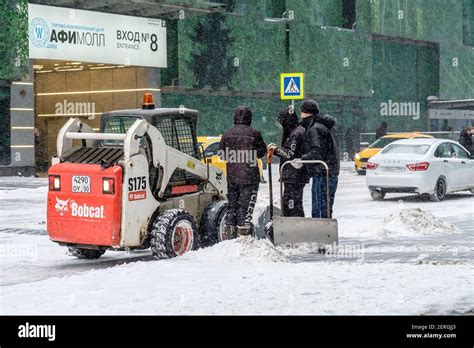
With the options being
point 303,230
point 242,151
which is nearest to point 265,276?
point 303,230

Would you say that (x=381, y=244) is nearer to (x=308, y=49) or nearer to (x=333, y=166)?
(x=333, y=166)

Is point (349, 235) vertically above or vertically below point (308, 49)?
below

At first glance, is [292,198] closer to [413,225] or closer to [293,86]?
[413,225]

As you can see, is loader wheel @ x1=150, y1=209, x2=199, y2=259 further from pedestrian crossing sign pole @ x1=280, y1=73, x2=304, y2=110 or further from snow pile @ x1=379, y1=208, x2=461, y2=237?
pedestrian crossing sign pole @ x1=280, y1=73, x2=304, y2=110

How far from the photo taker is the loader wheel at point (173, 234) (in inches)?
472

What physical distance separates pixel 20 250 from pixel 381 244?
509cm

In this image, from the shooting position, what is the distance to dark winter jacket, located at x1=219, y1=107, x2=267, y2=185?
41.1ft

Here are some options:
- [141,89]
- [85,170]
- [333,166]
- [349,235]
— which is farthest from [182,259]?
[141,89]

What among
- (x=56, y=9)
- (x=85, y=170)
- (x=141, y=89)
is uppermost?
(x=56, y=9)

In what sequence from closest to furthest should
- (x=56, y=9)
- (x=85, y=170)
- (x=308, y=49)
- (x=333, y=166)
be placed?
(x=85, y=170) < (x=333, y=166) < (x=56, y=9) < (x=308, y=49)

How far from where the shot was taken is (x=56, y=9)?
109 feet

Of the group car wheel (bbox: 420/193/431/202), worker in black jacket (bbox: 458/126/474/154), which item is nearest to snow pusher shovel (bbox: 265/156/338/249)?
car wheel (bbox: 420/193/431/202)
